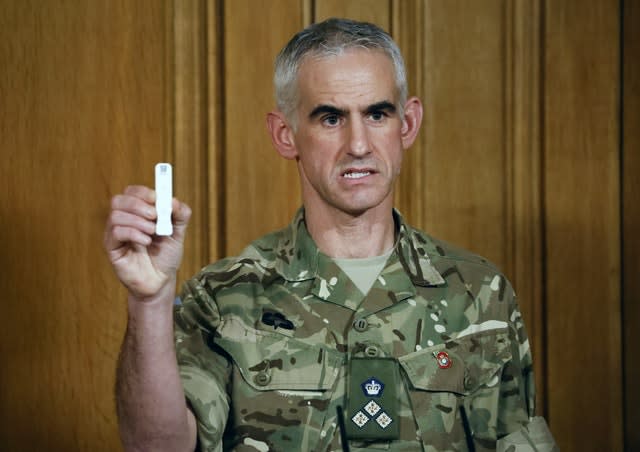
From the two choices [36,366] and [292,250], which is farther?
[36,366]

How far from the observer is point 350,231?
5.16 feet

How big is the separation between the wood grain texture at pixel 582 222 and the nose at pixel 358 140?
68 centimetres

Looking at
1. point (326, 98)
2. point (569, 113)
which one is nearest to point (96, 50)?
point (326, 98)

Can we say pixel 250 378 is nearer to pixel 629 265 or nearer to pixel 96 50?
pixel 96 50

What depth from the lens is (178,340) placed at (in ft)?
4.79

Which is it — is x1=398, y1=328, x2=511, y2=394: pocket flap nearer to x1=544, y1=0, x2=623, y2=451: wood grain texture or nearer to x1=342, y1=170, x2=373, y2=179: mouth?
x1=342, y1=170, x2=373, y2=179: mouth

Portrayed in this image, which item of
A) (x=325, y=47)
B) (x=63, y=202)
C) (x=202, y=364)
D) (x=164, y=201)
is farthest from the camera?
(x=63, y=202)

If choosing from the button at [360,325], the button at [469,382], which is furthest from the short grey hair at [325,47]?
the button at [469,382]

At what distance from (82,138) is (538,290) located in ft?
3.26

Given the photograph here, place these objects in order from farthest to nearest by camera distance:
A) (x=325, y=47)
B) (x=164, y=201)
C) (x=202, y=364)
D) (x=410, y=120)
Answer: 1. (x=410, y=120)
2. (x=325, y=47)
3. (x=202, y=364)
4. (x=164, y=201)

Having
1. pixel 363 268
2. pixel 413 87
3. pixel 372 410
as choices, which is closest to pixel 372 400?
pixel 372 410

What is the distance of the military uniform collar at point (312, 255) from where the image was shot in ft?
5.13

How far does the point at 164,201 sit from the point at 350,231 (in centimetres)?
51

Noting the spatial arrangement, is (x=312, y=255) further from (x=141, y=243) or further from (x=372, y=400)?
(x=141, y=243)
